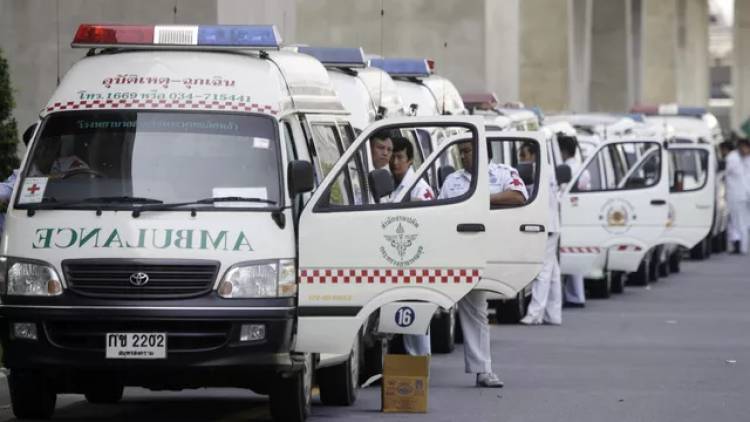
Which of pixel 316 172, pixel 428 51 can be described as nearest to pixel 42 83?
pixel 316 172

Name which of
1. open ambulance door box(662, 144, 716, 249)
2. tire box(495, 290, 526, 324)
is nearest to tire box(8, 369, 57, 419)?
tire box(495, 290, 526, 324)

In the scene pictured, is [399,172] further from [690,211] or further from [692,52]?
[692,52]

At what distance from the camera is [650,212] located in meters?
24.5

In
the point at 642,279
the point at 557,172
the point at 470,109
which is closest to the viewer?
the point at 557,172

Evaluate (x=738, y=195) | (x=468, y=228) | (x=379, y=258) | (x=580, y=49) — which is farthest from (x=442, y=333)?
(x=580, y=49)

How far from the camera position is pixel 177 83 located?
39.5 ft

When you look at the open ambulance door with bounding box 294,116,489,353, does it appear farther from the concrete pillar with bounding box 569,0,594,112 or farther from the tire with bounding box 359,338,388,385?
the concrete pillar with bounding box 569,0,594,112

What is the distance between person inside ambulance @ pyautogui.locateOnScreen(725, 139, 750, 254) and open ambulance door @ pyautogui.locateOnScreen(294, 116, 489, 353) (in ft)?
83.0

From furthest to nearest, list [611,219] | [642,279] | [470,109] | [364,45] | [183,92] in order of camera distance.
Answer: [364,45]
[642,279]
[611,219]
[470,109]
[183,92]

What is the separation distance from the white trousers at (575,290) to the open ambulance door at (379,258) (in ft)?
39.0

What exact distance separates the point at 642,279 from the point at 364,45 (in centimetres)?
1266

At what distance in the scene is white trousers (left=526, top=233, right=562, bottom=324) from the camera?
20.8 metres

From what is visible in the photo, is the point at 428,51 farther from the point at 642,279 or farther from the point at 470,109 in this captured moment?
the point at 470,109

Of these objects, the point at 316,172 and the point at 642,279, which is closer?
the point at 316,172
